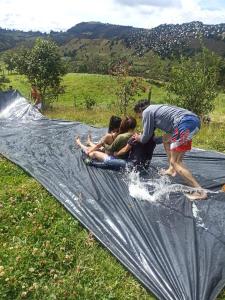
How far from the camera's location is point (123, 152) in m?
8.41

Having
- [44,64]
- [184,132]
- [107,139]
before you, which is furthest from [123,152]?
[44,64]

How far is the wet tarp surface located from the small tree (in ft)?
24.9

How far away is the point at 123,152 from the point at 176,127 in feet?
4.90

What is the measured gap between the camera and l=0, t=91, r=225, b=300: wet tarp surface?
4.93 meters

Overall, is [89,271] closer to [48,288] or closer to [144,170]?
[48,288]

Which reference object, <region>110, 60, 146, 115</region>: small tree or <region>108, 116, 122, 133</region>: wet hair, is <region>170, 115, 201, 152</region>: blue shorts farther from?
<region>110, 60, 146, 115</region>: small tree

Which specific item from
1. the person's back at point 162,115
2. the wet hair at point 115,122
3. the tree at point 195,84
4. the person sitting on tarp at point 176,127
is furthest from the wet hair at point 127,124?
the tree at point 195,84

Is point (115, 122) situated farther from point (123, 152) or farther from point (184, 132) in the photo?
point (184, 132)

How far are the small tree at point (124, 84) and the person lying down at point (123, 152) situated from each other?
28.7ft

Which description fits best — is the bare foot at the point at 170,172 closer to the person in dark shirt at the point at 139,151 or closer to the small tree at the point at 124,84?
the person in dark shirt at the point at 139,151

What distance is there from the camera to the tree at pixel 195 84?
61.3 feet

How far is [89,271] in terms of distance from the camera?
523 cm

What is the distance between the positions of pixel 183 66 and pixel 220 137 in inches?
306

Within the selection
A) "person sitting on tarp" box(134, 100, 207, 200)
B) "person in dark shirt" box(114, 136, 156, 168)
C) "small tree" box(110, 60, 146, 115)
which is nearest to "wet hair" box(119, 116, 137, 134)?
"person in dark shirt" box(114, 136, 156, 168)
